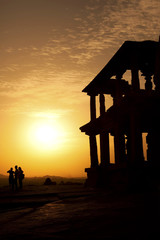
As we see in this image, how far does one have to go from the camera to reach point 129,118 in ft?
47.3

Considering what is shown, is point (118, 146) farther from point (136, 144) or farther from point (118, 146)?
point (136, 144)

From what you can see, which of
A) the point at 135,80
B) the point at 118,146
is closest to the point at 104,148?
the point at 118,146

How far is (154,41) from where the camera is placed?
13.4 metres

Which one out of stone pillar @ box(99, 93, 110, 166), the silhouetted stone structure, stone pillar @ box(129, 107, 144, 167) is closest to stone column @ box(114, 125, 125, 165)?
the silhouetted stone structure

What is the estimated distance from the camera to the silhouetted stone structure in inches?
497

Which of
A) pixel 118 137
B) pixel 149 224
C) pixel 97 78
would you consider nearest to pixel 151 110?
pixel 118 137

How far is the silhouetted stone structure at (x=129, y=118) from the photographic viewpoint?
1262 cm

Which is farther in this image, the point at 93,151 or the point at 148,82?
the point at 93,151

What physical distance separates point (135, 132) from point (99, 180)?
20.4 feet

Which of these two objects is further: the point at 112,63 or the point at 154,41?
the point at 112,63

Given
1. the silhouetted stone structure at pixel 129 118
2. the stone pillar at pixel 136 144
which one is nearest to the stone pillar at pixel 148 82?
the silhouetted stone structure at pixel 129 118

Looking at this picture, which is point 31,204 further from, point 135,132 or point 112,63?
point 112,63

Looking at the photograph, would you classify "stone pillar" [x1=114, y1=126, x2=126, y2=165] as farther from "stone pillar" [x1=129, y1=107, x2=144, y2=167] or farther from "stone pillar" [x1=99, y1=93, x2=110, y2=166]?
"stone pillar" [x1=99, y1=93, x2=110, y2=166]

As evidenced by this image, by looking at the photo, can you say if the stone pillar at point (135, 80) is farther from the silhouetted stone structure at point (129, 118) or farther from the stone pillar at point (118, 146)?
the stone pillar at point (118, 146)
